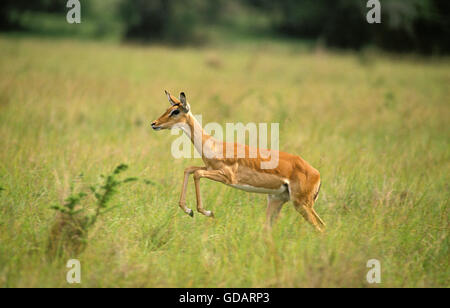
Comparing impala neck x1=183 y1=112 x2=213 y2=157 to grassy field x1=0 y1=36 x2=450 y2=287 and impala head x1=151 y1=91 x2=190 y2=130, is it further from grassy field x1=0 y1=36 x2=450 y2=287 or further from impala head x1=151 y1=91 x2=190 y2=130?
grassy field x1=0 y1=36 x2=450 y2=287

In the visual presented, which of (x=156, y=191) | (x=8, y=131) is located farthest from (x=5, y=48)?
(x=156, y=191)

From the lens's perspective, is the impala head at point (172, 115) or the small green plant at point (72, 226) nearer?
the small green plant at point (72, 226)

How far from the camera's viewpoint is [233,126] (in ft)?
29.3

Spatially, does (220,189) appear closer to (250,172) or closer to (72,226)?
(250,172)

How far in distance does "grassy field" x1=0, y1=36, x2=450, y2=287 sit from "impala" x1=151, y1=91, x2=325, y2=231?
0.26 m

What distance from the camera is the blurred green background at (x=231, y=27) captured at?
28.4m

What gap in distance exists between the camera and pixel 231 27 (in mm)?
39625

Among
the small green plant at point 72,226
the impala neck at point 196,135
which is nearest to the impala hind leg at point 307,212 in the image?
the impala neck at point 196,135

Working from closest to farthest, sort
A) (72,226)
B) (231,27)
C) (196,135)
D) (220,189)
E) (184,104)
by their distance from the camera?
(72,226)
(184,104)
(196,135)
(220,189)
(231,27)

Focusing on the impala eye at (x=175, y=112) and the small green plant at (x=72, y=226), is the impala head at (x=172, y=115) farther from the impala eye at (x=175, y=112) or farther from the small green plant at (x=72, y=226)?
the small green plant at (x=72, y=226)

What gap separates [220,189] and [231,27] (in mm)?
35270

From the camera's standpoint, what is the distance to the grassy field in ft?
13.5

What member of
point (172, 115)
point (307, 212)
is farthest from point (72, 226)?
point (307, 212)

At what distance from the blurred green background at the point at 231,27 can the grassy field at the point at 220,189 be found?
16.7m
